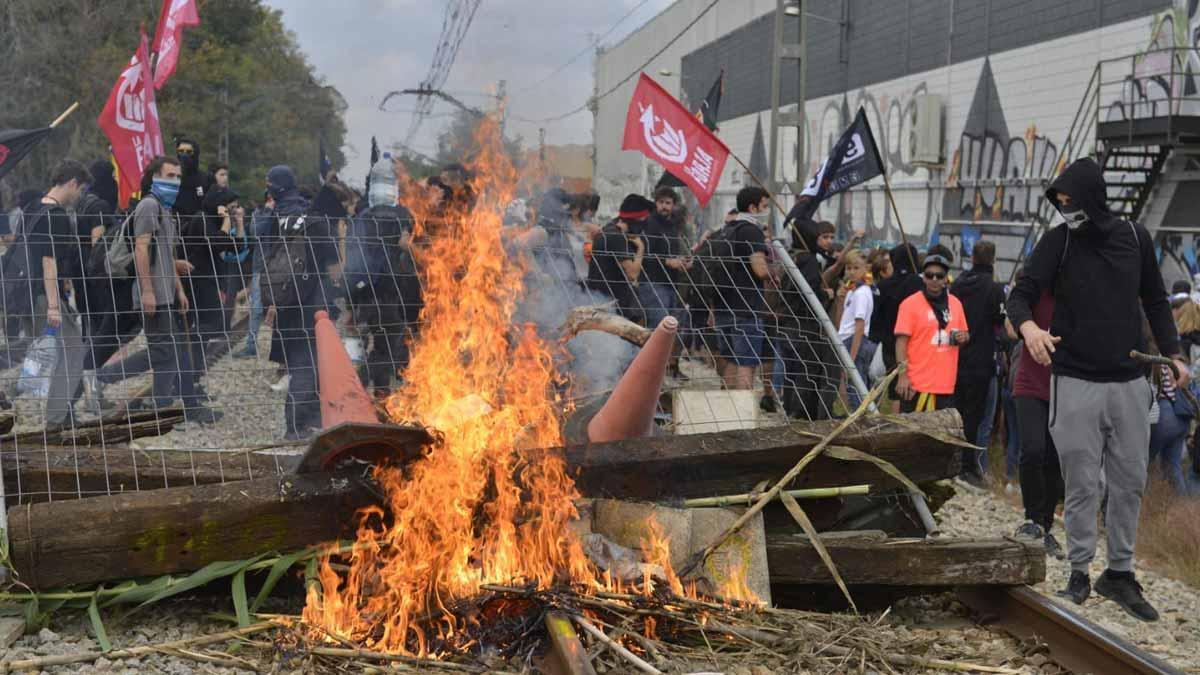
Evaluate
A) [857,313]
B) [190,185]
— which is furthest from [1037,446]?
[190,185]

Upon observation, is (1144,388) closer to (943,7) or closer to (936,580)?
(936,580)

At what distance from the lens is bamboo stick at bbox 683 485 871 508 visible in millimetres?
5633

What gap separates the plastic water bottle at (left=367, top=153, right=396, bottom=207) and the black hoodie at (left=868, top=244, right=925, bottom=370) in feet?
14.9

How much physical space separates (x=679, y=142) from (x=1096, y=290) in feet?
19.7

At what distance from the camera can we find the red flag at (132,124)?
10414 mm

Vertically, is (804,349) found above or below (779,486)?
above

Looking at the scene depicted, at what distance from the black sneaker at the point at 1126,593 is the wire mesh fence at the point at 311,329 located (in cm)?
168

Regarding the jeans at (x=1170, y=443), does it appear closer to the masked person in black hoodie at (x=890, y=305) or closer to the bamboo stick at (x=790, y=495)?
the masked person in black hoodie at (x=890, y=305)

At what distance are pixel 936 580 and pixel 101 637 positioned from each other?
12.3 feet

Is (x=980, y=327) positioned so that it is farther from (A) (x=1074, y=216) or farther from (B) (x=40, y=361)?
(B) (x=40, y=361)

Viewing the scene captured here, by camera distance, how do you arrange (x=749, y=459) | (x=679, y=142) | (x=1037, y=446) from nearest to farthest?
1. (x=749, y=459)
2. (x=1037, y=446)
3. (x=679, y=142)

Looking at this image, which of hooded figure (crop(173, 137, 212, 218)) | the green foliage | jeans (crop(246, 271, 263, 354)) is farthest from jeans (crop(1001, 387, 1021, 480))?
the green foliage

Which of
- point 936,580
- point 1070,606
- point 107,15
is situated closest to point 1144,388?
point 1070,606

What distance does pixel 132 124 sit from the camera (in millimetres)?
10742
